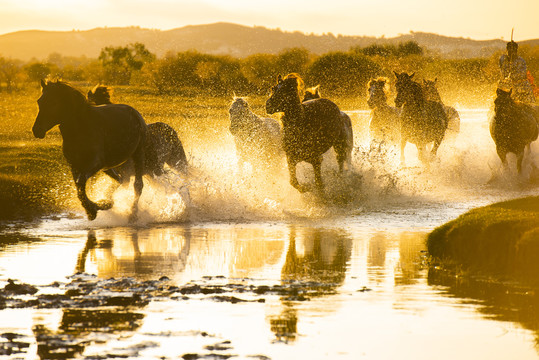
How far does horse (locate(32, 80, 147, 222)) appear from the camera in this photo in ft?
42.8

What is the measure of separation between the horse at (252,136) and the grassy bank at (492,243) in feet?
22.2

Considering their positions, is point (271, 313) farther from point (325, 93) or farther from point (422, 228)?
point (325, 93)

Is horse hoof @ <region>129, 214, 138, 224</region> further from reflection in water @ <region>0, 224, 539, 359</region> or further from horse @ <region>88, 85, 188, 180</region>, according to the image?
reflection in water @ <region>0, 224, 539, 359</region>

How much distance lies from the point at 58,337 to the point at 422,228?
7438mm

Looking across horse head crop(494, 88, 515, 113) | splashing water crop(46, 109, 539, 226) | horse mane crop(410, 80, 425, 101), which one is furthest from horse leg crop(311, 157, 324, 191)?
horse head crop(494, 88, 515, 113)

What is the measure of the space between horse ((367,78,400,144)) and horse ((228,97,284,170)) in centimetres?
488

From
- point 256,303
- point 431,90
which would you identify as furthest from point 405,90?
point 256,303

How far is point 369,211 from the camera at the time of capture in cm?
1554

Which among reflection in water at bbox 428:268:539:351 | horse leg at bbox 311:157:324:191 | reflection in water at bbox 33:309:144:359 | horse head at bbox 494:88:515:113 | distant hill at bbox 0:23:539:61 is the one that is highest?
distant hill at bbox 0:23:539:61

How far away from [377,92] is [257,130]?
5.30 m

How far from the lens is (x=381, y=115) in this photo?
22.2 meters

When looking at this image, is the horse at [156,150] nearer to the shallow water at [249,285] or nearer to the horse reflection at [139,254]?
the shallow water at [249,285]

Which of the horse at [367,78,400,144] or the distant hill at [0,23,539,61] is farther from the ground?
the distant hill at [0,23,539,61]

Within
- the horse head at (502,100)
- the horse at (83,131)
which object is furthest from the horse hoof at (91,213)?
the horse head at (502,100)
